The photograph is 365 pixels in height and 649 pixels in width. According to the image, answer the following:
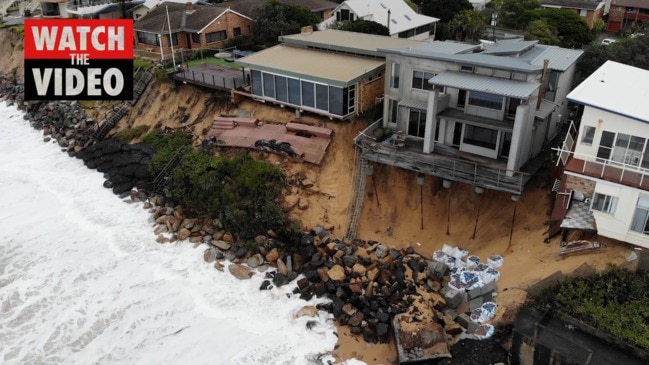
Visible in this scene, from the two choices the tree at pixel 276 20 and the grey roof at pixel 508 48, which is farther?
the tree at pixel 276 20

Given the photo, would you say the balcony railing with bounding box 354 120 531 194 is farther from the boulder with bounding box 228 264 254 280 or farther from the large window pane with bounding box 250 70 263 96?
the large window pane with bounding box 250 70 263 96

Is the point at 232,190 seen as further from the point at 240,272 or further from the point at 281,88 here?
the point at 281,88

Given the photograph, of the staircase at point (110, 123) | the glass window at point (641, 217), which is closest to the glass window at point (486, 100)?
the glass window at point (641, 217)

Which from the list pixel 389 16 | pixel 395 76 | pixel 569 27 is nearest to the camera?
pixel 395 76

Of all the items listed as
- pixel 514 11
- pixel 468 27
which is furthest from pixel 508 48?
pixel 514 11

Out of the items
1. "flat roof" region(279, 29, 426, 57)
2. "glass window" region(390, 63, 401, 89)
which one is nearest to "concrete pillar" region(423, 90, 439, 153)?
"glass window" region(390, 63, 401, 89)

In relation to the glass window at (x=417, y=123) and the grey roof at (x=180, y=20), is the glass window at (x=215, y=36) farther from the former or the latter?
the glass window at (x=417, y=123)
